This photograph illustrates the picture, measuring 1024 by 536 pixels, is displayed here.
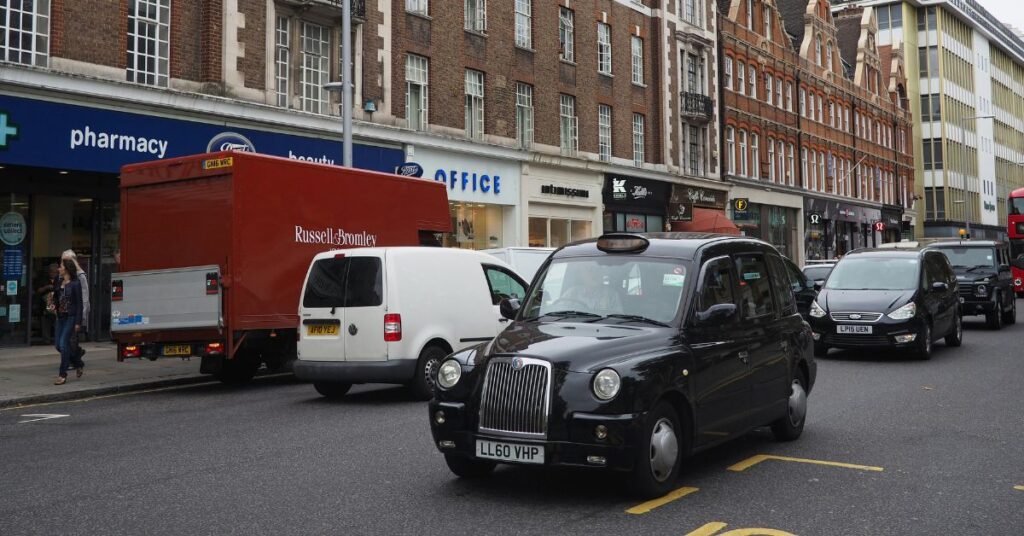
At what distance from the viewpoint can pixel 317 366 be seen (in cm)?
1113

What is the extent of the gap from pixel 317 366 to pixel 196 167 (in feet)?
11.4

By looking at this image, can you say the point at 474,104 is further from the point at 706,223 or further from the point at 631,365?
the point at 631,365

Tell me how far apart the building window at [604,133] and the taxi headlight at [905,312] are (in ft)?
60.1

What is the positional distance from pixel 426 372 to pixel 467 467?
4.75m

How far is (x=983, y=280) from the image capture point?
21141mm

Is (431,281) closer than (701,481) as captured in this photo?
No

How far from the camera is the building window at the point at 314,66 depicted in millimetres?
22156

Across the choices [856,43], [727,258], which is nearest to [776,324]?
[727,258]

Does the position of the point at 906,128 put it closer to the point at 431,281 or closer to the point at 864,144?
the point at 864,144

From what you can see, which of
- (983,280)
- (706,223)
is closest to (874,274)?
(983,280)

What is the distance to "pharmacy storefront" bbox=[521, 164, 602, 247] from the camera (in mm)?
29322

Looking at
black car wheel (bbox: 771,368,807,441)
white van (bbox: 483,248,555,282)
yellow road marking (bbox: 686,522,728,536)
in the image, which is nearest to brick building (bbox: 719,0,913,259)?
white van (bbox: 483,248,555,282)

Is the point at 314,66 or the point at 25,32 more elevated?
the point at 314,66

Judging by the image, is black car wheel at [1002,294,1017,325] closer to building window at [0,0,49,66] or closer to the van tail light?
the van tail light
